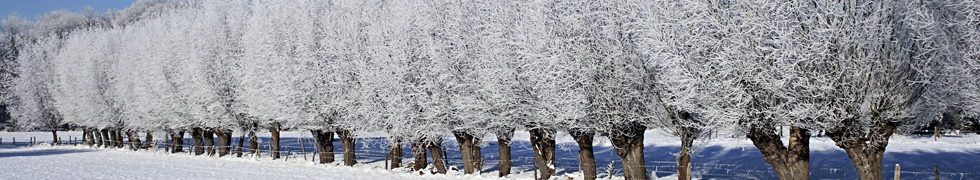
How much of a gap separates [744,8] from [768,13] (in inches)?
21.4

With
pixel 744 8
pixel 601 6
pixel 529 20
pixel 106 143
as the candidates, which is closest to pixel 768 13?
pixel 744 8

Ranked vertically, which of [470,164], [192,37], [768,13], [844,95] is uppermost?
[192,37]

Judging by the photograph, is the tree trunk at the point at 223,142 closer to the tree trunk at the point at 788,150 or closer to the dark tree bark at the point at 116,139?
the dark tree bark at the point at 116,139

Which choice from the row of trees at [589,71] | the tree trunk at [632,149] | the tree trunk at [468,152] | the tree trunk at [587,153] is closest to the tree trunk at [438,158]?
the row of trees at [589,71]

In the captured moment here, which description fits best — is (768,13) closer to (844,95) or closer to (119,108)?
(844,95)

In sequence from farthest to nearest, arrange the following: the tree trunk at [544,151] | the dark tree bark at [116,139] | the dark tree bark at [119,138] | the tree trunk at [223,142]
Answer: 1. the dark tree bark at [116,139]
2. the dark tree bark at [119,138]
3. the tree trunk at [223,142]
4. the tree trunk at [544,151]

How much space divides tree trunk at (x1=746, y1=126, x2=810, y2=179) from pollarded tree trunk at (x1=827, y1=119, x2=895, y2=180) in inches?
24.1

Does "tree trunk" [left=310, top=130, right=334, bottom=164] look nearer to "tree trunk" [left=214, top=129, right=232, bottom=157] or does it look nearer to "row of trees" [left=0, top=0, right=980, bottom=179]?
"row of trees" [left=0, top=0, right=980, bottom=179]

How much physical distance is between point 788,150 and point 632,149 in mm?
3700

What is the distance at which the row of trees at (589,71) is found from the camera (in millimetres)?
10961

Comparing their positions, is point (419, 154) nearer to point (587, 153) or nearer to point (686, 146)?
point (587, 153)

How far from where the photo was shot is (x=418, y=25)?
19234 mm

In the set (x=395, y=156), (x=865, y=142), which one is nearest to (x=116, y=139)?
(x=395, y=156)

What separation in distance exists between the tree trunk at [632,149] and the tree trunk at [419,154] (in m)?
7.77
